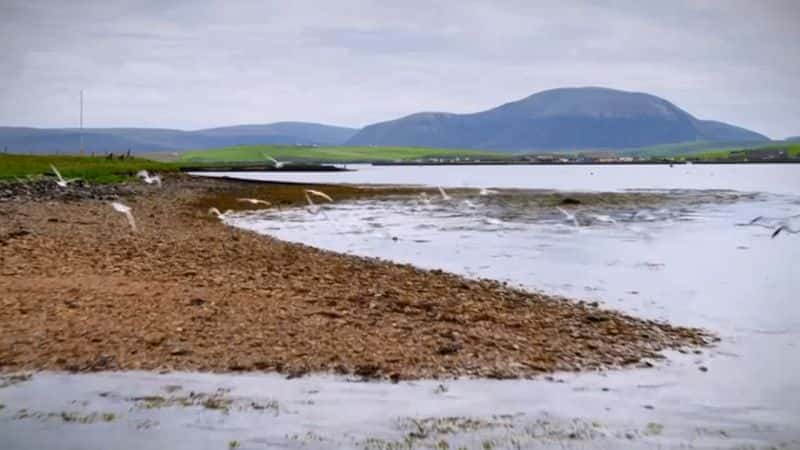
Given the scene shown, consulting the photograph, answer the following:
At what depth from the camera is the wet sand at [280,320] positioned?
1220 centimetres

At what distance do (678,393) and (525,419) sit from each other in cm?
294

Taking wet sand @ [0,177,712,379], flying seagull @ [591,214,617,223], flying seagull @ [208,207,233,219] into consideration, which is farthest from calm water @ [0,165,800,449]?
flying seagull @ [591,214,617,223]

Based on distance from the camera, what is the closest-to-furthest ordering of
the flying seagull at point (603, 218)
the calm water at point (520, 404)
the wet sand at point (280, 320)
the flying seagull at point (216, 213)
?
the calm water at point (520, 404) < the wet sand at point (280, 320) < the flying seagull at point (216, 213) < the flying seagull at point (603, 218)

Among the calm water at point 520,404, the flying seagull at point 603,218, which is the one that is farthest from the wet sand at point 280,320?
the flying seagull at point 603,218

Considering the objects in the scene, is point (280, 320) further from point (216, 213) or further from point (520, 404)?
point (216, 213)

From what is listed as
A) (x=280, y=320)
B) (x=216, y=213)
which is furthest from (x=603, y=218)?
(x=280, y=320)

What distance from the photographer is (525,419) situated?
10320 millimetres

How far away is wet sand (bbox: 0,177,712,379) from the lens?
12203 millimetres

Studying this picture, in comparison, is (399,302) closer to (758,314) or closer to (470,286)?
(470,286)

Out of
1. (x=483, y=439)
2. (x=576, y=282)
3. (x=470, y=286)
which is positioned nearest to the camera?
(x=483, y=439)

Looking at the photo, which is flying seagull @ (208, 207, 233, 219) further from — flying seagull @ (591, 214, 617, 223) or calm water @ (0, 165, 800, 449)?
calm water @ (0, 165, 800, 449)

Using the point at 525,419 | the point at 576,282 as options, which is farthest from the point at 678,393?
the point at 576,282

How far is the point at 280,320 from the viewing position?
1417 cm

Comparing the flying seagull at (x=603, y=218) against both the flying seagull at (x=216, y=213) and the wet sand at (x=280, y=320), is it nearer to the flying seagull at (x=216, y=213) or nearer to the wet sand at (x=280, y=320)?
the flying seagull at (x=216, y=213)
